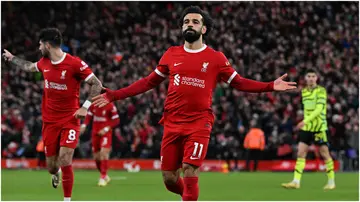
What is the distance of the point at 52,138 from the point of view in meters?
13.5

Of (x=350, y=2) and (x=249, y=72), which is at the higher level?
(x=350, y=2)

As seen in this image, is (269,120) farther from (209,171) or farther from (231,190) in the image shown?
(231,190)

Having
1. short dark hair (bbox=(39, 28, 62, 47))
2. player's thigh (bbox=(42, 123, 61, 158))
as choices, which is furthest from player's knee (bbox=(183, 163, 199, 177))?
short dark hair (bbox=(39, 28, 62, 47))

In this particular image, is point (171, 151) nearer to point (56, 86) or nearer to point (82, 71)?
point (82, 71)

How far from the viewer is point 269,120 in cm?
2777

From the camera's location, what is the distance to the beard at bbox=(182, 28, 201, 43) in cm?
1063

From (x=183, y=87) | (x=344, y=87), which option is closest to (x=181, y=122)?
(x=183, y=87)

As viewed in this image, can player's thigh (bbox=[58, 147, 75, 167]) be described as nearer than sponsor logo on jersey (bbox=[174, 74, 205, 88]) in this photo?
No

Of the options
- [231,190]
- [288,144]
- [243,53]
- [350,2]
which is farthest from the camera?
[350,2]

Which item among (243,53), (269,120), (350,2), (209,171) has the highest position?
(350,2)

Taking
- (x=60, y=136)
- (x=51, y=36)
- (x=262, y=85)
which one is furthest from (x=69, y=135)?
(x=262, y=85)

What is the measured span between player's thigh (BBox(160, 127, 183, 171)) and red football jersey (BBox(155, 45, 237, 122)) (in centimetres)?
23

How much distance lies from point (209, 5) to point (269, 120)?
11229 mm

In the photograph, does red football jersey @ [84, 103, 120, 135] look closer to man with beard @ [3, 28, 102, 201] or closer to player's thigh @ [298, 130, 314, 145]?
player's thigh @ [298, 130, 314, 145]
